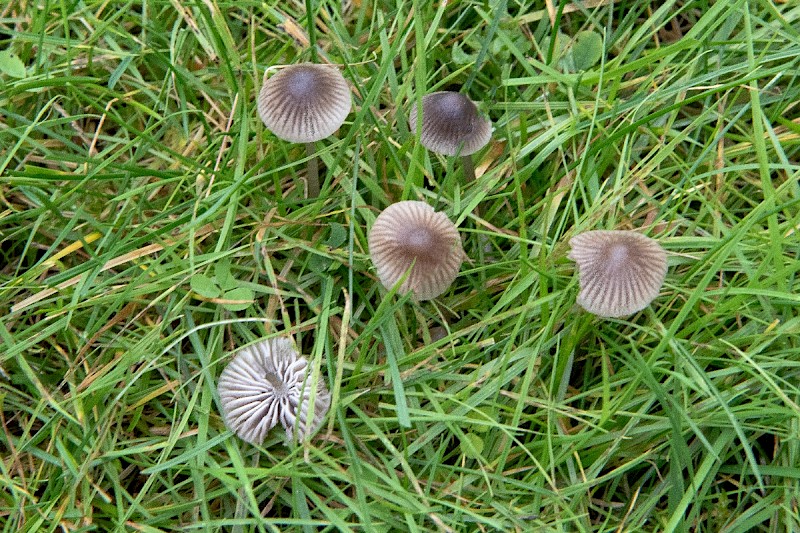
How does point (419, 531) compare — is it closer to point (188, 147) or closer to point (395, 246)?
point (395, 246)

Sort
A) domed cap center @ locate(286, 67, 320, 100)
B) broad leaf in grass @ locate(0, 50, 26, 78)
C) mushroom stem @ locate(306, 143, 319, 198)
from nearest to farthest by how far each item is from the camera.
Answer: domed cap center @ locate(286, 67, 320, 100) → mushroom stem @ locate(306, 143, 319, 198) → broad leaf in grass @ locate(0, 50, 26, 78)

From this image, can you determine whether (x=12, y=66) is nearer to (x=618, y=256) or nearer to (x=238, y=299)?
(x=238, y=299)

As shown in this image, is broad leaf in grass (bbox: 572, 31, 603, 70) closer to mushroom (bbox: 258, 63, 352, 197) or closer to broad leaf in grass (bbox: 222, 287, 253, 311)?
mushroom (bbox: 258, 63, 352, 197)

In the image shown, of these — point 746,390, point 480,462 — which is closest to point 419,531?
point 480,462

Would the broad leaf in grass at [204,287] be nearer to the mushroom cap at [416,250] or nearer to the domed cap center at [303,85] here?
the mushroom cap at [416,250]

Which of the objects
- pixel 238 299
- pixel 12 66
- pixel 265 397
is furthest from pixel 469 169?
pixel 12 66

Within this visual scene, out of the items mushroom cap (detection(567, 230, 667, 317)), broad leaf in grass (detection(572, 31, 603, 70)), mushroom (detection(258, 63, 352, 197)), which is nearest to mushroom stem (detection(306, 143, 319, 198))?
mushroom (detection(258, 63, 352, 197))
